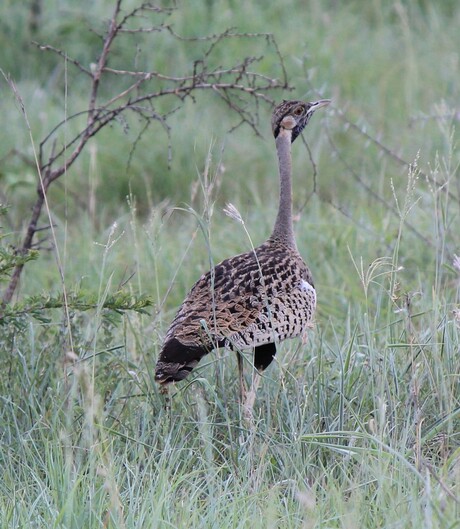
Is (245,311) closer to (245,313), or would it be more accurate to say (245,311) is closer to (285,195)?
(245,313)

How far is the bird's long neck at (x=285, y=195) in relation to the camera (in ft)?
12.7

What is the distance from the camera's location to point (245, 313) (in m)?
3.40

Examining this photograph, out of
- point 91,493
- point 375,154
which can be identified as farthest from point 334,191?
point 91,493

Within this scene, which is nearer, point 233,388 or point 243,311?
point 243,311

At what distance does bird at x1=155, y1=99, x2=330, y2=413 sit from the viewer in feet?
10.7

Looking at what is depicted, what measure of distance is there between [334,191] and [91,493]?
376 centimetres

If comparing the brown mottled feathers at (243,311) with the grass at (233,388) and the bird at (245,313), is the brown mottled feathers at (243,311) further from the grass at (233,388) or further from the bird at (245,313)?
the grass at (233,388)

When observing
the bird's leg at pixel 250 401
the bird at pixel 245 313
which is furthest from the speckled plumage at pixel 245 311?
the bird's leg at pixel 250 401

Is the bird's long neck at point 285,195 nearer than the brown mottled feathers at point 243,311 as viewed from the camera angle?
No

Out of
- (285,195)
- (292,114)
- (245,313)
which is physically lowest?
(245,313)

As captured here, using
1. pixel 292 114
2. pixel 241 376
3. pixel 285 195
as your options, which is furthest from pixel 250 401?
pixel 292 114

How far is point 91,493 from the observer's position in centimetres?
282

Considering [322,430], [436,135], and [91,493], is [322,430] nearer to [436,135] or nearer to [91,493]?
[91,493]

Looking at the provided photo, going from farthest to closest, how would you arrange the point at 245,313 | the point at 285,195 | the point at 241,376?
the point at 285,195
the point at 241,376
the point at 245,313
